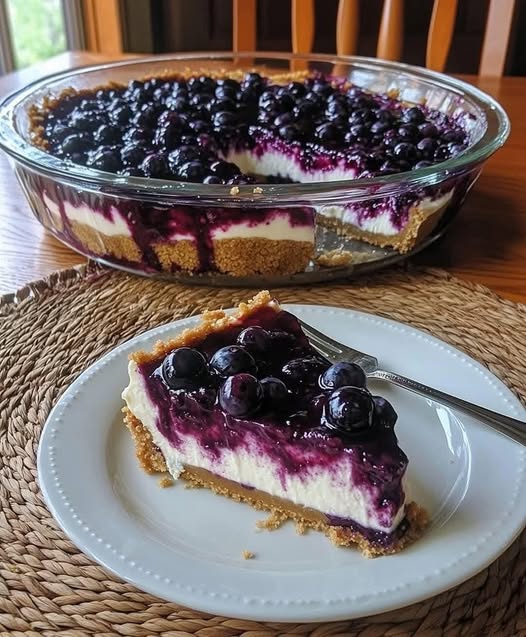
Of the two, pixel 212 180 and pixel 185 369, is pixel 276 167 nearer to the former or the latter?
pixel 212 180

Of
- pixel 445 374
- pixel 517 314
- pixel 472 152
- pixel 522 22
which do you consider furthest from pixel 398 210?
pixel 522 22

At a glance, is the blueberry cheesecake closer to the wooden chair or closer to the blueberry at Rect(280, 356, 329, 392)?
the blueberry at Rect(280, 356, 329, 392)

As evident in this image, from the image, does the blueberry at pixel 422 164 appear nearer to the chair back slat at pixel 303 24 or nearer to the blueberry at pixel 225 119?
the blueberry at pixel 225 119

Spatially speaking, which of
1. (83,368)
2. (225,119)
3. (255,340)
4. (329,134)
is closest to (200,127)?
(225,119)

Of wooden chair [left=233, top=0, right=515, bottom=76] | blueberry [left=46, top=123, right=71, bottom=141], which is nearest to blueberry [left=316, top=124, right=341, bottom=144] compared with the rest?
blueberry [left=46, top=123, right=71, bottom=141]

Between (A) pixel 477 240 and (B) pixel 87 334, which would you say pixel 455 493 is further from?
(A) pixel 477 240

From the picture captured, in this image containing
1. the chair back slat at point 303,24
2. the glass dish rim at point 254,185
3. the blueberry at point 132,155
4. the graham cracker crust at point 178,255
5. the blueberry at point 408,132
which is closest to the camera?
the glass dish rim at point 254,185

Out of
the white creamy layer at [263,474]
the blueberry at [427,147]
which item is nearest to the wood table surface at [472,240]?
the blueberry at [427,147]
